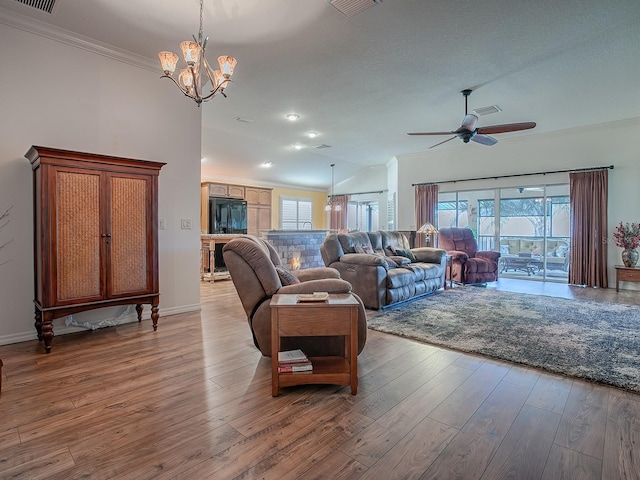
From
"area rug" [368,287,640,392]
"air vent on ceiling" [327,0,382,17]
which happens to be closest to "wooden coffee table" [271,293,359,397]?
"area rug" [368,287,640,392]

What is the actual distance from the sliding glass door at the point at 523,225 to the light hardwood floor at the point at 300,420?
5.28m

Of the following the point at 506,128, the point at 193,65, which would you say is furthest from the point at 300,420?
the point at 506,128

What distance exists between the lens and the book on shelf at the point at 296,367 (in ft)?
6.88

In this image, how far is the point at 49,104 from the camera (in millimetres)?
3105

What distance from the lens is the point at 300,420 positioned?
1792 mm

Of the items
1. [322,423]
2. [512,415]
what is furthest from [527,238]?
[322,423]

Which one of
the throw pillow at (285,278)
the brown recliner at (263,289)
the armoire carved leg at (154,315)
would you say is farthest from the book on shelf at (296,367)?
the armoire carved leg at (154,315)

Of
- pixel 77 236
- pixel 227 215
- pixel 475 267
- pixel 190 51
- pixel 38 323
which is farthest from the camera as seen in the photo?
pixel 227 215

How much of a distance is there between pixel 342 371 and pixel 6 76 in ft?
12.1

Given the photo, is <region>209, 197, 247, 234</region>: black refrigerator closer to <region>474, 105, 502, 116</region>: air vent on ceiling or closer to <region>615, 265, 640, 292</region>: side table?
<region>474, 105, 502, 116</region>: air vent on ceiling

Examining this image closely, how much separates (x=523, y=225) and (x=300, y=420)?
6.87 metres

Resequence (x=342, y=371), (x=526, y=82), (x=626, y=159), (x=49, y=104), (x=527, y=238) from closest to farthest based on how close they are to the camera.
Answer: (x=342, y=371)
(x=49, y=104)
(x=526, y=82)
(x=626, y=159)
(x=527, y=238)

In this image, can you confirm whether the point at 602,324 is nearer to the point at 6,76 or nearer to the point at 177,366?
the point at 177,366

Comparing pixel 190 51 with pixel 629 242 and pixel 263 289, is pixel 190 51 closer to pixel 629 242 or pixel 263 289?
pixel 263 289
